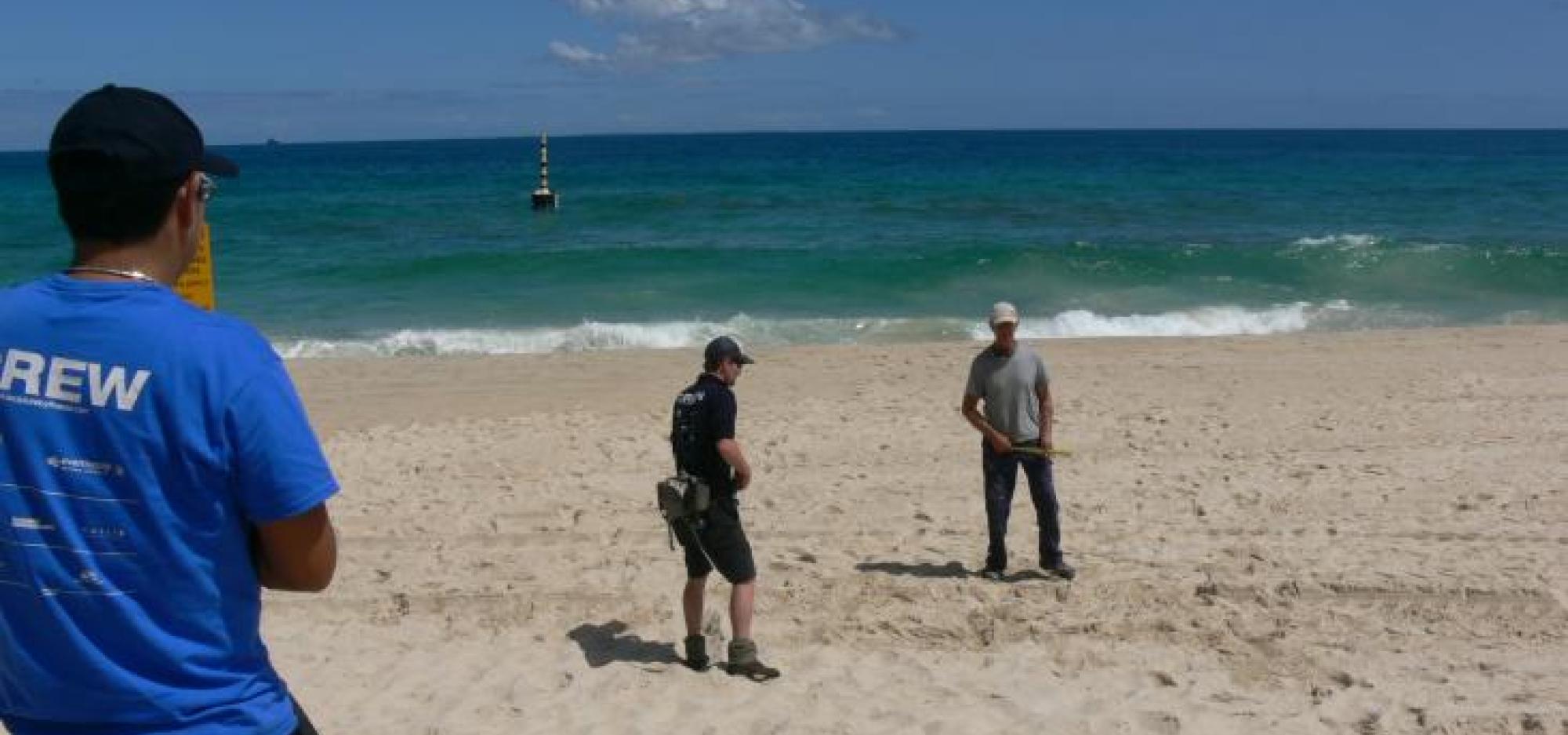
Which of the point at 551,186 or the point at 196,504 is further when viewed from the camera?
the point at 551,186

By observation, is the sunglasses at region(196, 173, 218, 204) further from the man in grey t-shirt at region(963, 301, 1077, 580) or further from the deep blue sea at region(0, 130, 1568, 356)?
the deep blue sea at region(0, 130, 1568, 356)

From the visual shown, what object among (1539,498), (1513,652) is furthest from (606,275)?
(1513,652)

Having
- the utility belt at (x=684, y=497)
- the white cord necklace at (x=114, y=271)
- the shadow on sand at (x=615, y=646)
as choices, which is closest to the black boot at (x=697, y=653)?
the shadow on sand at (x=615, y=646)

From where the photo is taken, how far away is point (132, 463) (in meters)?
1.76

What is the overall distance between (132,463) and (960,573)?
6392 millimetres

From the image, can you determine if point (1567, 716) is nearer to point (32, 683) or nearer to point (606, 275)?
point (32, 683)

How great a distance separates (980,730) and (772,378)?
9.49 m

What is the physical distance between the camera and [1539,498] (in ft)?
29.8

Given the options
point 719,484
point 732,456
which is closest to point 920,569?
point 719,484

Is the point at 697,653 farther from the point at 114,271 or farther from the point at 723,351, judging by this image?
the point at 114,271

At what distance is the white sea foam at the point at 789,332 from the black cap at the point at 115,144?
668 inches

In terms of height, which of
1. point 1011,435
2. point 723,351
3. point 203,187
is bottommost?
point 1011,435

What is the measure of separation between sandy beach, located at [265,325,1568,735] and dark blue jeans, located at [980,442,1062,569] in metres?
0.21

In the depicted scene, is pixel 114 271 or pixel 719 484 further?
pixel 719 484
